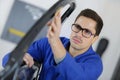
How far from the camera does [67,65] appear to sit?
1075 mm

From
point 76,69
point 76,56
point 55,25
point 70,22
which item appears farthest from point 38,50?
point 70,22

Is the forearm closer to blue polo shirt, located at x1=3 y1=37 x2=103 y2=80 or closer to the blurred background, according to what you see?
blue polo shirt, located at x1=3 y1=37 x2=103 y2=80

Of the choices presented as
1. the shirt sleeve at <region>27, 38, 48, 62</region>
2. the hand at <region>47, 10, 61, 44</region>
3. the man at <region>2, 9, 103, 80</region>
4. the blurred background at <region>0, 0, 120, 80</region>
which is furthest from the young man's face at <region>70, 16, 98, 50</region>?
the blurred background at <region>0, 0, 120, 80</region>

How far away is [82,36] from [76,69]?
0.16 m

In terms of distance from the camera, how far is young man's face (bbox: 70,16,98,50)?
1208 millimetres

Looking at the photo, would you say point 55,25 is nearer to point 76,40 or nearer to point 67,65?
point 67,65

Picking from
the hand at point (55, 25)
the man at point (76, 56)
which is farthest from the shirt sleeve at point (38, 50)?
the hand at point (55, 25)

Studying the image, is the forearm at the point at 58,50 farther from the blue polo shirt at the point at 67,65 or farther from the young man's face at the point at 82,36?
the young man's face at the point at 82,36

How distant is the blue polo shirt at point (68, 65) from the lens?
109 centimetres

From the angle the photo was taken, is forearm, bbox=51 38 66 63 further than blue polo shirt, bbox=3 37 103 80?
No

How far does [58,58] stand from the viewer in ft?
3.42

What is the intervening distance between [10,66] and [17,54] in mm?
39

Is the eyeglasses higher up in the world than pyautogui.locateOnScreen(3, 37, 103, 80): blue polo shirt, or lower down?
higher up

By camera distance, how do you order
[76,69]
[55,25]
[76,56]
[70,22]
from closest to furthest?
[55,25] → [76,69] → [76,56] → [70,22]
